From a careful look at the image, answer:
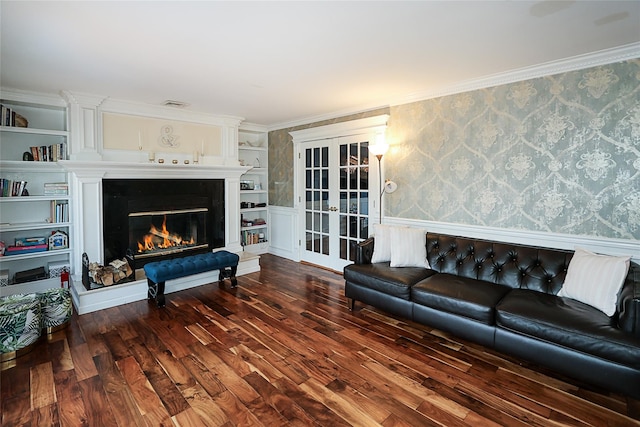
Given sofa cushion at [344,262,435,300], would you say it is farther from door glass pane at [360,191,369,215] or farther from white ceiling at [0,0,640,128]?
white ceiling at [0,0,640,128]

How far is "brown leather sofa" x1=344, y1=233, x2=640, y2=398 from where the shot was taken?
202cm

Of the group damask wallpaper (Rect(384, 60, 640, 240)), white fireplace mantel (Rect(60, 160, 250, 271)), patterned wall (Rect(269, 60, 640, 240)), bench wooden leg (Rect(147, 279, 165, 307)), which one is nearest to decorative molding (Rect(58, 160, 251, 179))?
white fireplace mantel (Rect(60, 160, 250, 271))

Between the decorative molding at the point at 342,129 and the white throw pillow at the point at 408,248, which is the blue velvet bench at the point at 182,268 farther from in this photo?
the decorative molding at the point at 342,129

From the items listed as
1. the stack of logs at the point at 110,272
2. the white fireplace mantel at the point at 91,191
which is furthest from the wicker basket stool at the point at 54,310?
the white fireplace mantel at the point at 91,191

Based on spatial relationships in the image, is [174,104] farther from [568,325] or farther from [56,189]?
[568,325]

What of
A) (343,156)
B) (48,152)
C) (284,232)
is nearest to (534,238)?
(343,156)

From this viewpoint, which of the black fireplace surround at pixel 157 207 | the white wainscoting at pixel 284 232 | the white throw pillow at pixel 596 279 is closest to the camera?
the white throw pillow at pixel 596 279

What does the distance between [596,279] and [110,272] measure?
185 inches

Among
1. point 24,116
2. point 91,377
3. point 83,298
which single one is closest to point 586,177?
point 91,377

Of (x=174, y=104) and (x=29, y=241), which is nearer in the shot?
(x=29, y=241)

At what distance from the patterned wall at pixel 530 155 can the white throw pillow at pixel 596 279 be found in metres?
0.49

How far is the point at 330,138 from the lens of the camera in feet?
16.4

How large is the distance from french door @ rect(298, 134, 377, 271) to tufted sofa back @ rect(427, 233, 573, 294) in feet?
4.21

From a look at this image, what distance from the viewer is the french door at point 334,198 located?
462 cm
